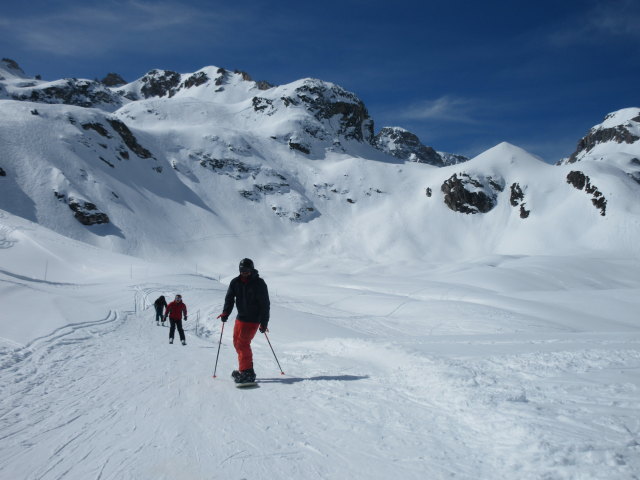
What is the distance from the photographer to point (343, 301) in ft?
89.8

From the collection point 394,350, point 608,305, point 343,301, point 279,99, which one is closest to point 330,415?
point 394,350

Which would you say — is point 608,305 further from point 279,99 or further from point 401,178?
point 279,99

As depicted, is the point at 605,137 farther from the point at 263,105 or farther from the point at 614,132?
the point at 263,105

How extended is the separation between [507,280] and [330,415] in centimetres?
3730

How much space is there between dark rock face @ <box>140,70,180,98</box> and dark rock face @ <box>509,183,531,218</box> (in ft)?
524

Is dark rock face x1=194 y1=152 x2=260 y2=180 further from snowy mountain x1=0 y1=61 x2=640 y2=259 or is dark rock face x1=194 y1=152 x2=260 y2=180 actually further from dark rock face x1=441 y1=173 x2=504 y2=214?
dark rock face x1=441 y1=173 x2=504 y2=214

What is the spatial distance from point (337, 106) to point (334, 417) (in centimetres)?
13427

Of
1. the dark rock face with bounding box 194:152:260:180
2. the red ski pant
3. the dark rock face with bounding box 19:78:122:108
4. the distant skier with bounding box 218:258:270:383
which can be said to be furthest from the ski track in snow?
the dark rock face with bounding box 19:78:122:108

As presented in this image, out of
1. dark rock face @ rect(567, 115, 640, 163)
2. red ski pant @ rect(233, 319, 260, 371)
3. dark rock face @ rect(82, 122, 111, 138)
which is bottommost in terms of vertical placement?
red ski pant @ rect(233, 319, 260, 371)

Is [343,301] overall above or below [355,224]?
below

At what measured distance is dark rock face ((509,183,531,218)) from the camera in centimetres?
7956

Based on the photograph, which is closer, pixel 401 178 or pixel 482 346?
pixel 482 346

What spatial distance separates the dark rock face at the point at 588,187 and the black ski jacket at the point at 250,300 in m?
83.0

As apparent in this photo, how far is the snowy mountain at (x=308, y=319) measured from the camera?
145 inches
